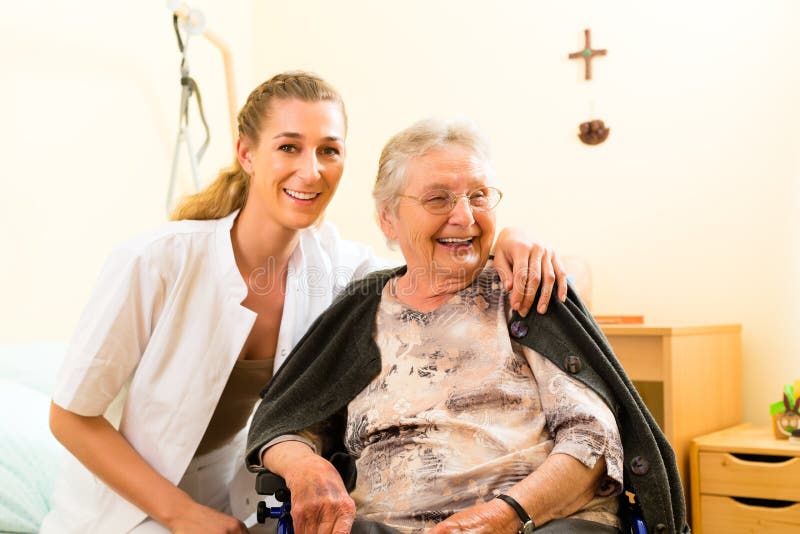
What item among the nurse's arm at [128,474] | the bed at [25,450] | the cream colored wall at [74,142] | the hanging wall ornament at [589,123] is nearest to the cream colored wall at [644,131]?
the hanging wall ornament at [589,123]

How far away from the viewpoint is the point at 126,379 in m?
1.58

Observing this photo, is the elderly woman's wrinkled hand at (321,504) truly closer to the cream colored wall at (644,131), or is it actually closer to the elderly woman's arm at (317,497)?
the elderly woman's arm at (317,497)

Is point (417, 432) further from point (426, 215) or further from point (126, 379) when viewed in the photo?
point (126, 379)

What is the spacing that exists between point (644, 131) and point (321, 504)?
82.3 inches

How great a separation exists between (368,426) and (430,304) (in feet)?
0.84

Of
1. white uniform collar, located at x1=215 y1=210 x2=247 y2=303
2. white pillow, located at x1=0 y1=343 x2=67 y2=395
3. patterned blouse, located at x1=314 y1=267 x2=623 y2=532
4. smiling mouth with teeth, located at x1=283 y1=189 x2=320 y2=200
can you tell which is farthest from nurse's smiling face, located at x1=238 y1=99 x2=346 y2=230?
white pillow, located at x1=0 y1=343 x2=67 y2=395

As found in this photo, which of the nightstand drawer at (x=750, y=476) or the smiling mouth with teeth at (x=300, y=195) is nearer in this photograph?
the smiling mouth with teeth at (x=300, y=195)

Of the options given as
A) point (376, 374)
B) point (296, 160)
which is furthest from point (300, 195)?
point (376, 374)

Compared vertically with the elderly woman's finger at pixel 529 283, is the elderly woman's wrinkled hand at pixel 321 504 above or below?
below

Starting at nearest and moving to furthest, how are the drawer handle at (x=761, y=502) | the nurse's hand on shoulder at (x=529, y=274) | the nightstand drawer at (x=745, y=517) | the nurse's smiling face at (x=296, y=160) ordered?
the nurse's hand on shoulder at (x=529, y=274)
the nurse's smiling face at (x=296, y=160)
the nightstand drawer at (x=745, y=517)
the drawer handle at (x=761, y=502)

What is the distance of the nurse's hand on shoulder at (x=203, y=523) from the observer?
1.45m

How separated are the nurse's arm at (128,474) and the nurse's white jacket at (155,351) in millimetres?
33

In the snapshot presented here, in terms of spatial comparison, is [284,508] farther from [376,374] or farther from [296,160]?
[296,160]

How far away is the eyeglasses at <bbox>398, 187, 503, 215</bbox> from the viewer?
4.72 ft
